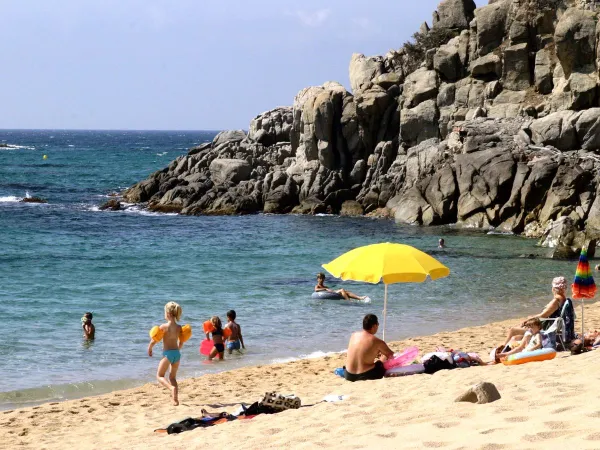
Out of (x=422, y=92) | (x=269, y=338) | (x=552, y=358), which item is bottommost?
(x=269, y=338)

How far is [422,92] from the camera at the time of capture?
159 feet

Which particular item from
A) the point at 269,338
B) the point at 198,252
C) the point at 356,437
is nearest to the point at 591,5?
the point at 198,252

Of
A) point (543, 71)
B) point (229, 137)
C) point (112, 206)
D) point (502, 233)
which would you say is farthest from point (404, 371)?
point (229, 137)

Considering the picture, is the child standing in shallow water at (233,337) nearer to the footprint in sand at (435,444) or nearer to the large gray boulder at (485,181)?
the footprint in sand at (435,444)

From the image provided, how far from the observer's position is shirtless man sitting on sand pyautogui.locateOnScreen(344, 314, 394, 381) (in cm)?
1197

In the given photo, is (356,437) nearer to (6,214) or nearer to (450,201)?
(450,201)

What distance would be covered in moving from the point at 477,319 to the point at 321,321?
4.01m

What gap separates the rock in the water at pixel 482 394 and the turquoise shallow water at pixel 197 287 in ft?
26.7

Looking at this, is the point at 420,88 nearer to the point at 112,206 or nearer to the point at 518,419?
the point at 112,206

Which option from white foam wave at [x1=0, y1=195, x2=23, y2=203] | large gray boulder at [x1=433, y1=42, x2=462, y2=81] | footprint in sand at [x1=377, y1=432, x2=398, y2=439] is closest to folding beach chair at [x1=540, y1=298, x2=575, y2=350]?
footprint in sand at [x1=377, y1=432, x2=398, y2=439]

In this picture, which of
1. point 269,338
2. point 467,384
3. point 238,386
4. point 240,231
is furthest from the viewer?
point 240,231

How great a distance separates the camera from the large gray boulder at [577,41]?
43.5 metres

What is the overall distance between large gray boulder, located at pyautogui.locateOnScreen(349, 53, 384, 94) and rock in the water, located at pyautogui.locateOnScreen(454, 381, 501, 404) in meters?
46.4

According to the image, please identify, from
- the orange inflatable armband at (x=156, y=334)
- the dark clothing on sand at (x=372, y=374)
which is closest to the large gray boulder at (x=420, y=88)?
the dark clothing on sand at (x=372, y=374)
